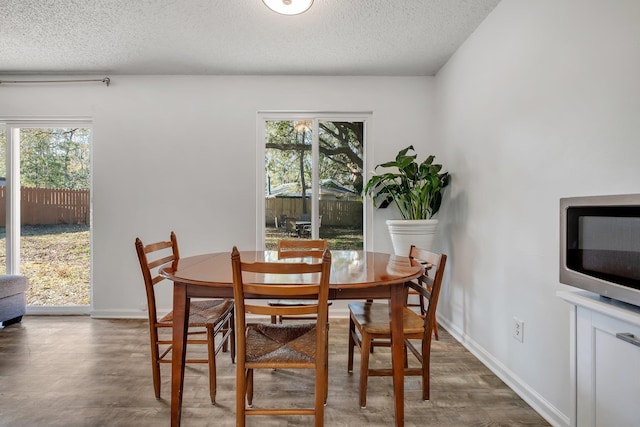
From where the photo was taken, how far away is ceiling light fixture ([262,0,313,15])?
6.46 ft

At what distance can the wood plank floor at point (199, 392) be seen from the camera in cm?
168

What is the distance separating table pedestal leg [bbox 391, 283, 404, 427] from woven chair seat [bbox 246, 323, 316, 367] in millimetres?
400

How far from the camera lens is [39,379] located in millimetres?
2076

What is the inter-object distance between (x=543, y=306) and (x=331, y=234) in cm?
203

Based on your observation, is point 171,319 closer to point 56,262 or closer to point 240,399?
point 240,399

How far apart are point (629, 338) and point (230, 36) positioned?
289 cm

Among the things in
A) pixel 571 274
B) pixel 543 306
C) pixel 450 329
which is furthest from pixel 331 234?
pixel 571 274

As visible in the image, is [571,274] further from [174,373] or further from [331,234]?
[331,234]

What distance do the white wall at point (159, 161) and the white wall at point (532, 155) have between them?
6.15ft

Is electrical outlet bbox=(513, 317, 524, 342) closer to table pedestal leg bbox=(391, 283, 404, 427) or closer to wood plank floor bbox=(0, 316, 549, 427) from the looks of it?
wood plank floor bbox=(0, 316, 549, 427)

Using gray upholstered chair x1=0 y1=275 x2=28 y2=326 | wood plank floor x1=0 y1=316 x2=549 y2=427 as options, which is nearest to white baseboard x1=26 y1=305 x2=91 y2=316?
gray upholstered chair x1=0 y1=275 x2=28 y2=326

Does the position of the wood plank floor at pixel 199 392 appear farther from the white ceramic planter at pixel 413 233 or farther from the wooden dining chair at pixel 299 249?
the white ceramic planter at pixel 413 233

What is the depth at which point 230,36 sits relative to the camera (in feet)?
8.39

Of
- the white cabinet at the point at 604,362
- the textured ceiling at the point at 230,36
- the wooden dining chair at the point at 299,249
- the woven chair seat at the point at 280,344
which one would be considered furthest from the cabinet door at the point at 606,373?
the textured ceiling at the point at 230,36
